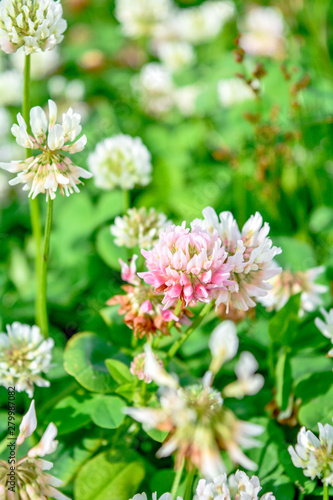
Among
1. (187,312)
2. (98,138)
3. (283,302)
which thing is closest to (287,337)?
(283,302)

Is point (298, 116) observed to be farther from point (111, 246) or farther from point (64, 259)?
point (64, 259)

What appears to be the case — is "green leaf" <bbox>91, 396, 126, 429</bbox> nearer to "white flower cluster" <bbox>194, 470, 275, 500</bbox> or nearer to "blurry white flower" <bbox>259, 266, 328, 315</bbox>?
"white flower cluster" <bbox>194, 470, 275, 500</bbox>

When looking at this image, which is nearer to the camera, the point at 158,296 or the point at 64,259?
the point at 158,296

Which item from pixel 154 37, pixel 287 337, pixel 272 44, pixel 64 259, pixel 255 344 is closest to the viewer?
pixel 287 337

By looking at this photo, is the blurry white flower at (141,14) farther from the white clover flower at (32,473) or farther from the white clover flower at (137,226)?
the white clover flower at (32,473)

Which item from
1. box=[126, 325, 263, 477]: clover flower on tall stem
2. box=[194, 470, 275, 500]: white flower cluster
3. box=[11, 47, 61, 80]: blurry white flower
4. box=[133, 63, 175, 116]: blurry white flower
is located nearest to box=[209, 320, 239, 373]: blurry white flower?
box=[126, 325, 263, 477]: clover flower on tall stem

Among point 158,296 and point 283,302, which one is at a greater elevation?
point 158,296

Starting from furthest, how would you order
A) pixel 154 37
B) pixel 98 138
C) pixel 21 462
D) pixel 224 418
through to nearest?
pixel 154 37 < pixel 98 138 < pixel 21 462 < pixel 224 418

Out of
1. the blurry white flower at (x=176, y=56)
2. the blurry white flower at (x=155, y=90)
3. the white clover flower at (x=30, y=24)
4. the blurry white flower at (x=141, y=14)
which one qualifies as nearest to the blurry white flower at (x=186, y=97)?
the blurry white flower at (x=155, y=90)

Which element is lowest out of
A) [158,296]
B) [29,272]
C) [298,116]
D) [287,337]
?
[29,272]
